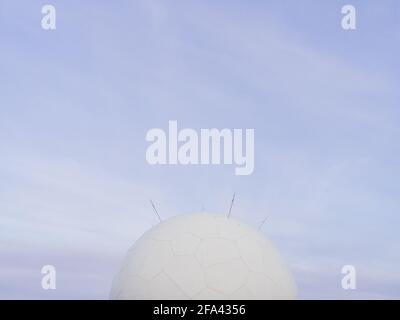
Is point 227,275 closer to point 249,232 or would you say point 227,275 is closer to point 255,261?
point 255,261

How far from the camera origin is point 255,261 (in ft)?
50.3

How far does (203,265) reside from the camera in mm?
14688

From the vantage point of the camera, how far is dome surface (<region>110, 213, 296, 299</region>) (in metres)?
14.5

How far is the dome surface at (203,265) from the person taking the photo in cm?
1446
